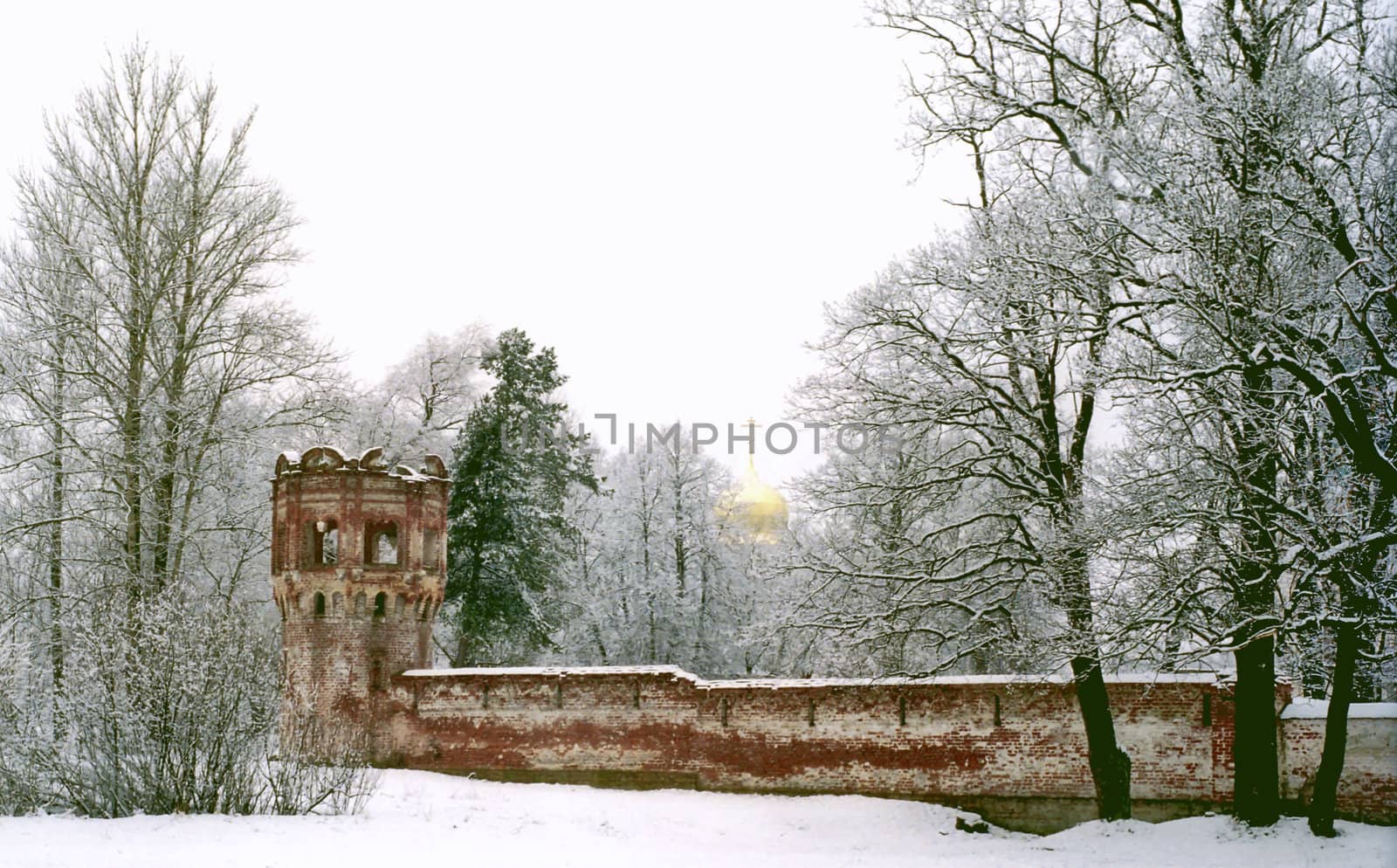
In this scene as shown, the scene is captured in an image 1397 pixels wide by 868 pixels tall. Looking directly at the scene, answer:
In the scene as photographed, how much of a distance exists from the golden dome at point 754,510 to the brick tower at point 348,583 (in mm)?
19149

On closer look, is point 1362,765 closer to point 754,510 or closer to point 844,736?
point 844,736

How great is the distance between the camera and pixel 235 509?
25438 millimetres

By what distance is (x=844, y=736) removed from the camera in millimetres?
19047

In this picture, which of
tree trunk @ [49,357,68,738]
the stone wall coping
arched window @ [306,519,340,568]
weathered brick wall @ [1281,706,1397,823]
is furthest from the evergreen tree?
weathered brick wall @ [1281,706,1397,823]

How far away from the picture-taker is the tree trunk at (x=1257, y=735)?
557 inches

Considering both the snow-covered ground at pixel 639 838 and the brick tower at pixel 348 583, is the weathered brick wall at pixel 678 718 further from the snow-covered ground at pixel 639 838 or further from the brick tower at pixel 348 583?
the snow-covered ground at pixel 639 838

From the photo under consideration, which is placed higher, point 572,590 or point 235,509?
point 235,509

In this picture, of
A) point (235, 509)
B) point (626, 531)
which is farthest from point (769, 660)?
point (235, 509)

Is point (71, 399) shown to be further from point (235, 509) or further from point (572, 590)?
point (572, 590)

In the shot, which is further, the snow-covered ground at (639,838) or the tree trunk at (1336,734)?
the tree trunk at (1336,734)

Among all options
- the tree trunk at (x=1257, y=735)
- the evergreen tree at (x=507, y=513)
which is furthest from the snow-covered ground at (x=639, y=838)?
the evergreen tree at (x=507, y=513)

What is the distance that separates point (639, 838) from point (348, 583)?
8.46m

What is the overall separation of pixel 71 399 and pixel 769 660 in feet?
81.1

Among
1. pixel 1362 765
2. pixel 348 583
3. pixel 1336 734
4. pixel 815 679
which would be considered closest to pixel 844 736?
pixel 815 679
